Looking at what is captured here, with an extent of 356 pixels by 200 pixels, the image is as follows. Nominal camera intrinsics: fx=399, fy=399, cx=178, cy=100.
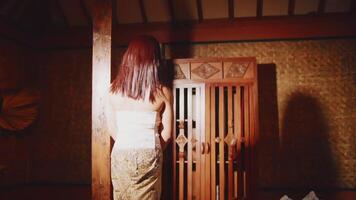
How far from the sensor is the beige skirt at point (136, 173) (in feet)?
8.68

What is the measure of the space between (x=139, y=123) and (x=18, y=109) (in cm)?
193

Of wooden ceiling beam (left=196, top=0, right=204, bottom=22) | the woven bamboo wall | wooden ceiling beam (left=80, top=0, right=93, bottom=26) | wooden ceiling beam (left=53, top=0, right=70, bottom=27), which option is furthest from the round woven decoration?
the woven bamboo wall

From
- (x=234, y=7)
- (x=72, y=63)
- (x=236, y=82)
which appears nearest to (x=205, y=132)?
(x=236, y=82)

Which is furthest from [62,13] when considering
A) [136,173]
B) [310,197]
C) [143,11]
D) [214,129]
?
[310,197]

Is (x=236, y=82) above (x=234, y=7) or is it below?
below

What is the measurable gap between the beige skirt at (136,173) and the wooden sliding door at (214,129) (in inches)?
37.0

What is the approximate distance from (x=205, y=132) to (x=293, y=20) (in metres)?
1.54

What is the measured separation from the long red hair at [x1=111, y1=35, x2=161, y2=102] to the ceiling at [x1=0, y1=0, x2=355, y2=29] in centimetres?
143

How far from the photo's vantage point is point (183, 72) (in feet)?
12.0

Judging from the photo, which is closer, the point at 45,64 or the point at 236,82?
the point at 236,82

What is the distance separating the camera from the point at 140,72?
2818 millimetres

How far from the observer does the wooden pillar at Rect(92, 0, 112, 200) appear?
2.87m

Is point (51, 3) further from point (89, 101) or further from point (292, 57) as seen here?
point (292, 57)

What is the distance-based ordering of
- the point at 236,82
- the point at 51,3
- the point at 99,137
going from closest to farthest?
the point at 99,137 < the point at 236,82 < the point at 51,3
